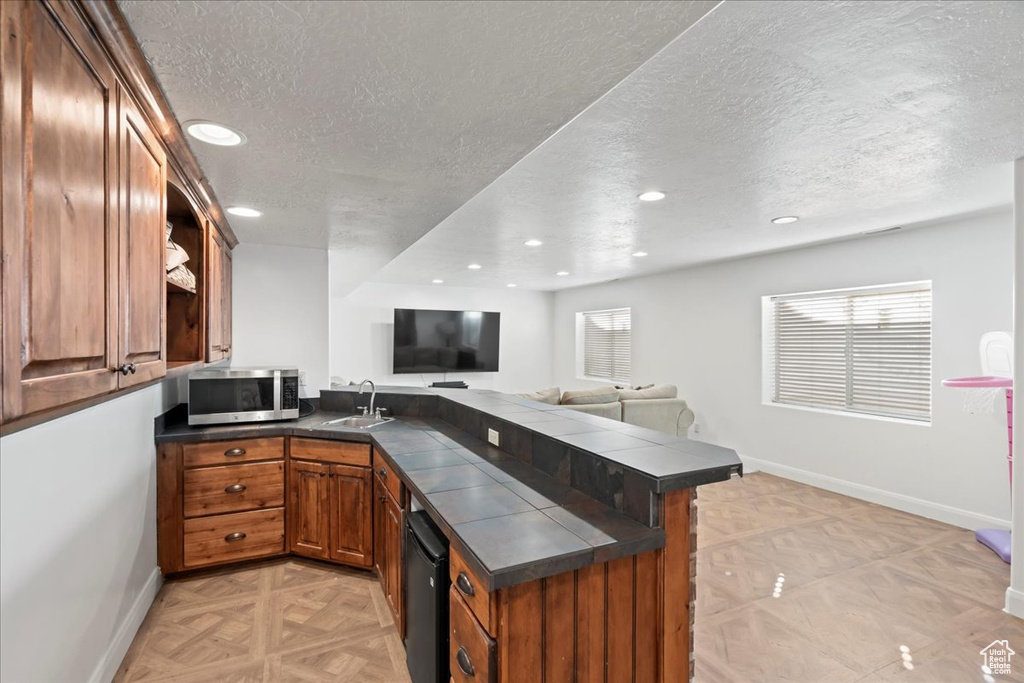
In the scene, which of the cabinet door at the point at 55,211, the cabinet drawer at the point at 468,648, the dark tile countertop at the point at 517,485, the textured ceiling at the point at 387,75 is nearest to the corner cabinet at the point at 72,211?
the cabinet door at the point at 55,211

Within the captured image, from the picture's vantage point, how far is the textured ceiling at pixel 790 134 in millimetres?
1418

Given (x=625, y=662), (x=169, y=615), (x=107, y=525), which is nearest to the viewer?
(x=625, y=662)

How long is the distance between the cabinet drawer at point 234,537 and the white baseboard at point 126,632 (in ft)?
0.68

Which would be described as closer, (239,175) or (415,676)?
(415,676)

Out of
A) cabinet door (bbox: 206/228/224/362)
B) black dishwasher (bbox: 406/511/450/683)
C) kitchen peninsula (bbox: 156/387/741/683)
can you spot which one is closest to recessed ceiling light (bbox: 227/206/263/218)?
cabinet door (bbox: 206/228/224/362)

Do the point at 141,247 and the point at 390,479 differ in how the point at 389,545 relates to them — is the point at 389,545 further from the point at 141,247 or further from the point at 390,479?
the point at 141,247

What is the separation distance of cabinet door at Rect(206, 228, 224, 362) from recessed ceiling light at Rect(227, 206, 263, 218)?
0.14 m

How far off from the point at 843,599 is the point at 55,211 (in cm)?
370

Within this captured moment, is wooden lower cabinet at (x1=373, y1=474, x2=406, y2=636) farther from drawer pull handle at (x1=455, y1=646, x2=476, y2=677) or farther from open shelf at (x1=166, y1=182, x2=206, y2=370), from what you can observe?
open shelf at (x1=166, y1=182, x2=206, y2=370)

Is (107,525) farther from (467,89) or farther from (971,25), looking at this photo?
(971,25)

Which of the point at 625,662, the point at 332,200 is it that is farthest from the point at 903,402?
the point at 332,200

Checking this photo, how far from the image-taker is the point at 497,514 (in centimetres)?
156

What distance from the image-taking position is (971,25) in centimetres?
138

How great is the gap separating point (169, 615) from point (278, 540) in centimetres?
64
